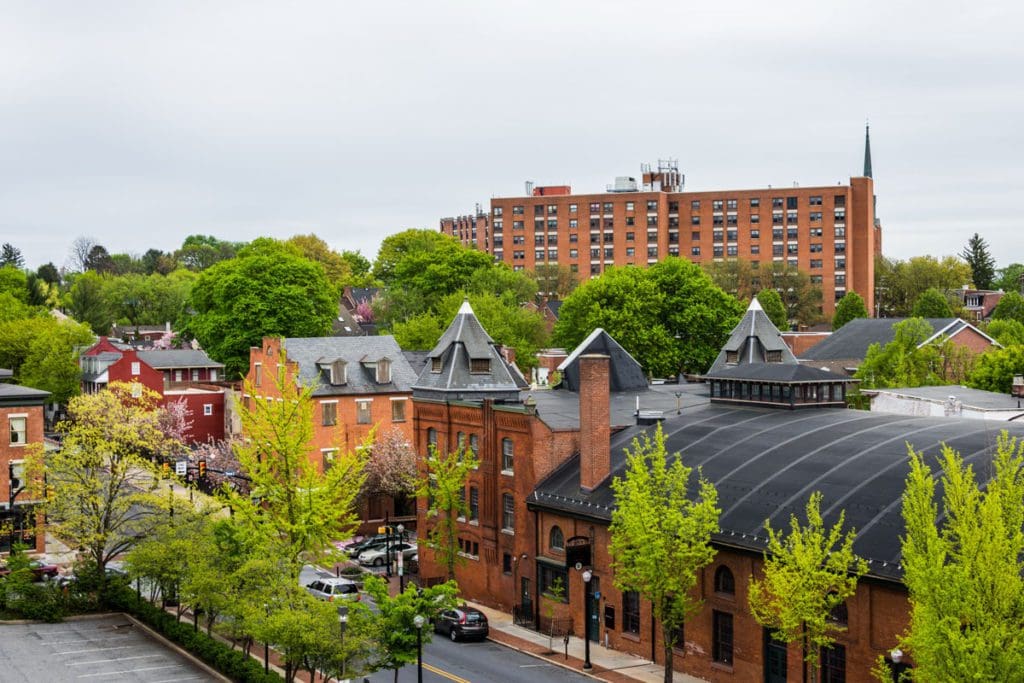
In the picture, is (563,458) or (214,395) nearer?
(563,458)

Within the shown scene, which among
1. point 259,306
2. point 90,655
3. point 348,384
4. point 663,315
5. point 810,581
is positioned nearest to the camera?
point 810,581

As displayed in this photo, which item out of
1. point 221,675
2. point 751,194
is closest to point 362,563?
point 221,675

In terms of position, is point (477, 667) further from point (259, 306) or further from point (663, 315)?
point (259, 306)

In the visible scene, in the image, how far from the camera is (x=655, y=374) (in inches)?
3895

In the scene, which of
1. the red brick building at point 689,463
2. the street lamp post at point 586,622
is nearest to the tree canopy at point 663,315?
the red brick building at point 689,463

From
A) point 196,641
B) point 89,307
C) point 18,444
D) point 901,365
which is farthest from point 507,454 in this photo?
point 89,307

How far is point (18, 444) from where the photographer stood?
6694 cm

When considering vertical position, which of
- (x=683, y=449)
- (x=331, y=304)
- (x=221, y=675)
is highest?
(x=331, y=304)

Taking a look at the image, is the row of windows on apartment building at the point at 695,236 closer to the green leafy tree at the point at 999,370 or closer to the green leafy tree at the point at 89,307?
the green leafy tree at the point at 89,307

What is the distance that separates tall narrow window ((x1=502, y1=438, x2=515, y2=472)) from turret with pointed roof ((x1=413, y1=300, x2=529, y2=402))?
3.83 meters

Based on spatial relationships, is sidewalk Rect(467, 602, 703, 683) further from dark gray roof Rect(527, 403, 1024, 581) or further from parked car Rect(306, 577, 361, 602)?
parked car Rect(306, 577, 361, 602)

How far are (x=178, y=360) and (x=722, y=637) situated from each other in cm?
7934

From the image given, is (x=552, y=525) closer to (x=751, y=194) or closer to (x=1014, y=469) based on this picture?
(x=1014, y=469)

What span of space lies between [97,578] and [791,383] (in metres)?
31.0
